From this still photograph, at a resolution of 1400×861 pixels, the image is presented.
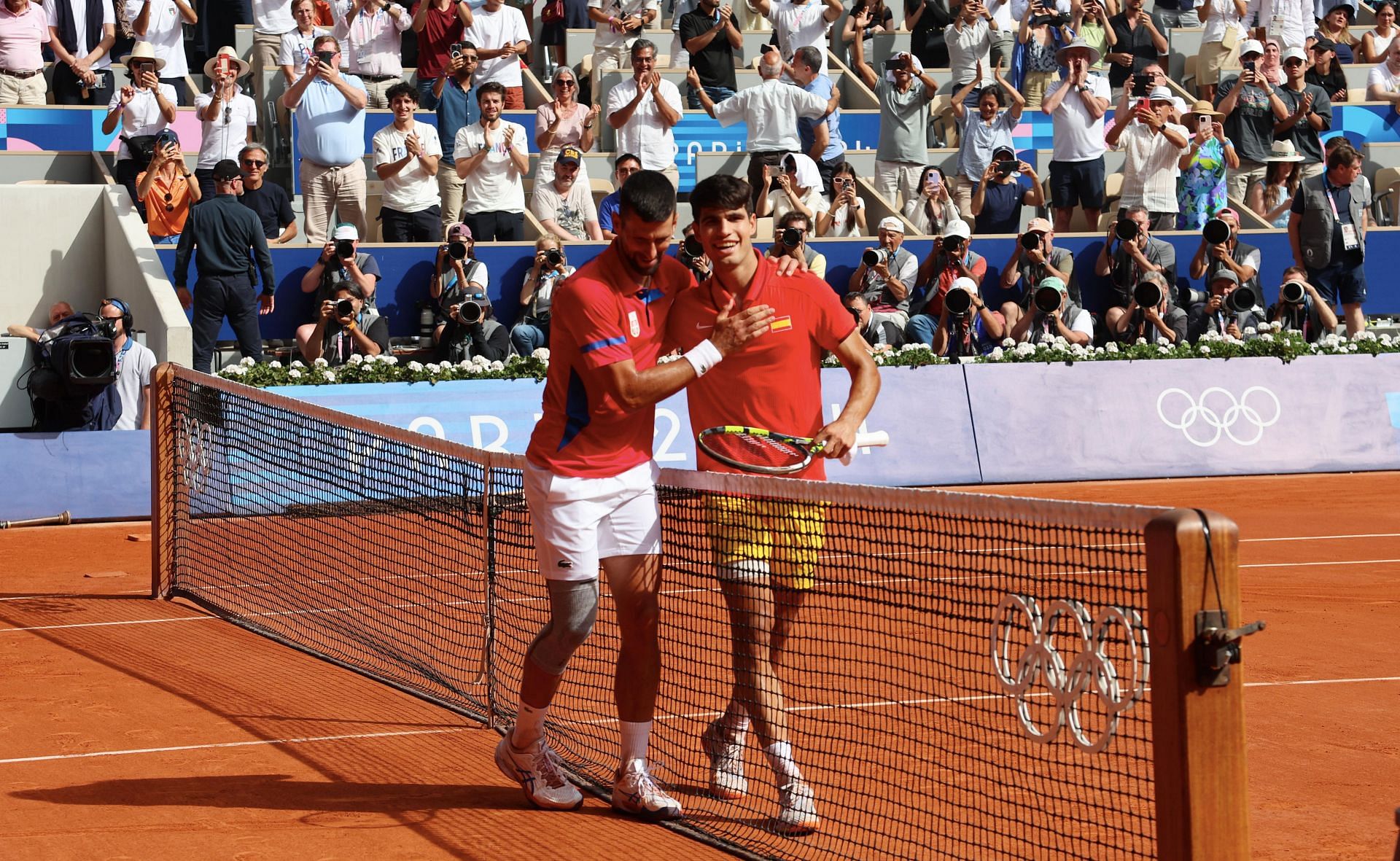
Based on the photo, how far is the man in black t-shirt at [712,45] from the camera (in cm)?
2141

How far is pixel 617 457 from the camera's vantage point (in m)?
5.89

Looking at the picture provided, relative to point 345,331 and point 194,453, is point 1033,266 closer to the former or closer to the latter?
point 345,331

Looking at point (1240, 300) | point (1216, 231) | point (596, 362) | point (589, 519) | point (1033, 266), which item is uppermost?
point (1216, 231)

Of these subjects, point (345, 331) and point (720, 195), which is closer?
point (720, 195)

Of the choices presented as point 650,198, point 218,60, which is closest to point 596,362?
point 650,198

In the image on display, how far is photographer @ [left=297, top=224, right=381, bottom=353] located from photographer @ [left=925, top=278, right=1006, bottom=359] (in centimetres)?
578

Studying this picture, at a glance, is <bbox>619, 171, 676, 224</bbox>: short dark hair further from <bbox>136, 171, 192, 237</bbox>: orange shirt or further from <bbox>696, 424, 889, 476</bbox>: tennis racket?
<bbox>136, 171, 192, 237</bbox>: orange shirt

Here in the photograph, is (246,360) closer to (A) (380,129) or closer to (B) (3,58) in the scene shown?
(A) (380,129)

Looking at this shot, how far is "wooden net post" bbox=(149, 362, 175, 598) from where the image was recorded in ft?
36.7

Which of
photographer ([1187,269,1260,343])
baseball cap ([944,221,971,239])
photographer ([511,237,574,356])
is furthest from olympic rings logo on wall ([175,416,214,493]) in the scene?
photographer ([1187,269,1260,343])

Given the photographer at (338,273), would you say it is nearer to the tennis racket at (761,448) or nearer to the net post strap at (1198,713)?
the tennis racket at (761,448)

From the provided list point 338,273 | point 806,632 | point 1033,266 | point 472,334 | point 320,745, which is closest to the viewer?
point 320,745

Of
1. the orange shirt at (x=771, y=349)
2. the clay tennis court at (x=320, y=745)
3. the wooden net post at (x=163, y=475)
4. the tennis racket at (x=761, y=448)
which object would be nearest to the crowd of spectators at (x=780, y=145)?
the wooden net post at (x=163, y=475)

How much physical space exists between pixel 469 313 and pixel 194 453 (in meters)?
5.53
